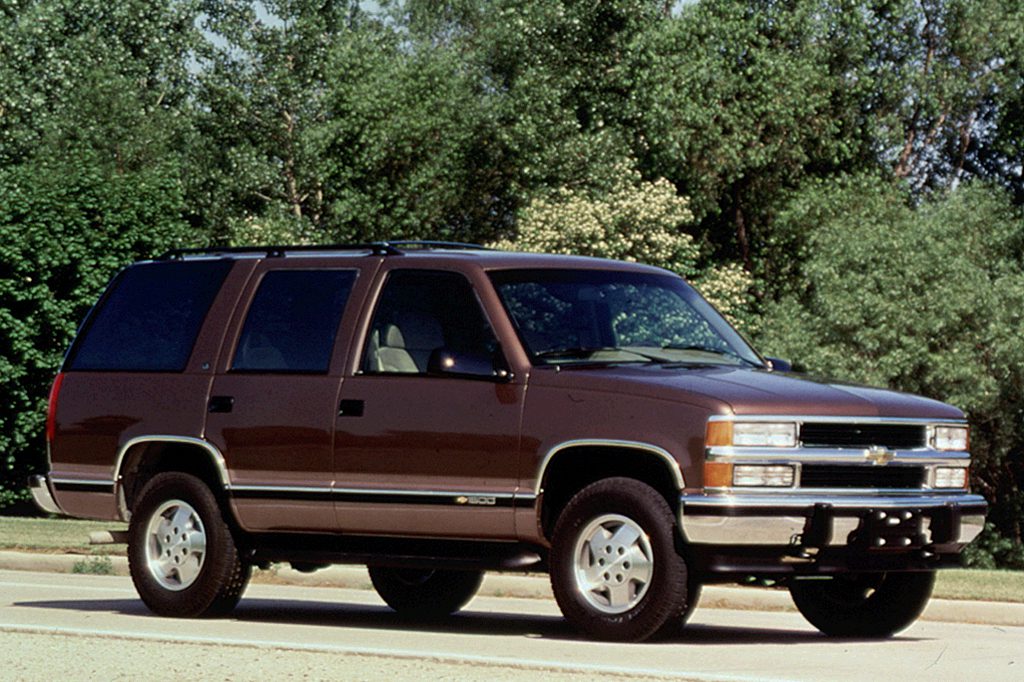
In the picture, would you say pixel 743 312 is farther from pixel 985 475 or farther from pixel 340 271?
pixel 340 271

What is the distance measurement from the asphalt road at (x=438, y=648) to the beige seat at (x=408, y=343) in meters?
1.49

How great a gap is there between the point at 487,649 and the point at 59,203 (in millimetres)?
31607

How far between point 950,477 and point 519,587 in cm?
528

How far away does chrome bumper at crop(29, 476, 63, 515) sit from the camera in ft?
41.0

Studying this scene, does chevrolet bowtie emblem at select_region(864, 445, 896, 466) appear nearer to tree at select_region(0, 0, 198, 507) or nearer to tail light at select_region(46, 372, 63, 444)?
tail light at select_region(46, 372, 63, 444)

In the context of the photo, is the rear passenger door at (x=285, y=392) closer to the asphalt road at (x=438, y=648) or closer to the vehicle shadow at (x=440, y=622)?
the asphalt road at (x=438, y=648)

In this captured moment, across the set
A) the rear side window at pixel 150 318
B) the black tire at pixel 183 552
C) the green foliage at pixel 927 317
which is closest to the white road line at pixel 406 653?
the black tire at pixel 183 552

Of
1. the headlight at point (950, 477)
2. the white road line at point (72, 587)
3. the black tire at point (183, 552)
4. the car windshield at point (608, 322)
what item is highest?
the car windshield at point (608, 322)

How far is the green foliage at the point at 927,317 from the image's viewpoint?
132 ft

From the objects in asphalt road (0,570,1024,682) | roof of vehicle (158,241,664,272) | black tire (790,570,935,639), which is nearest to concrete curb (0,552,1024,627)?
asphalt road (0,570,1024,682)

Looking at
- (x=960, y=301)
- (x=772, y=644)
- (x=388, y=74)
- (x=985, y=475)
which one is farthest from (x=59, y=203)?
(x=772, y=644)

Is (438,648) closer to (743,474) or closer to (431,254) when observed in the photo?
(743,474)

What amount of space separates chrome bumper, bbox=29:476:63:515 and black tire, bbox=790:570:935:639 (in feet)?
15.1

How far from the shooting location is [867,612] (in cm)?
1134
